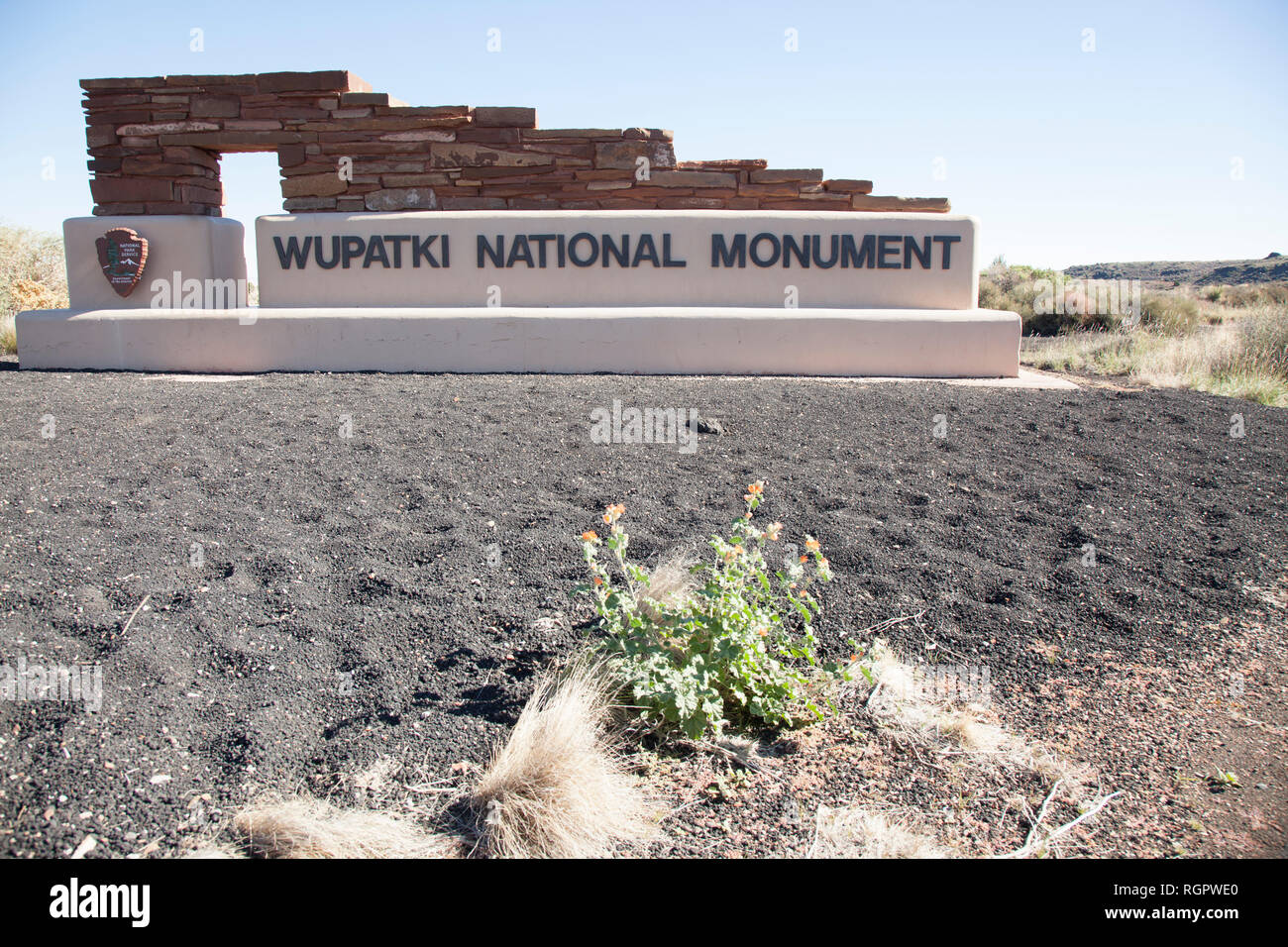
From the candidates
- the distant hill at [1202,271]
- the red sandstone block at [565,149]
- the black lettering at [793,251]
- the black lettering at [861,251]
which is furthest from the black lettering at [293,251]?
the distant hill at [1202,271]

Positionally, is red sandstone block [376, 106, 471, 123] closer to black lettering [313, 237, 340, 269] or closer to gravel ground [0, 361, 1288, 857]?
black lettering [313, 237, 340, 269]

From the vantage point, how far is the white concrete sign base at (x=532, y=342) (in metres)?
9.30

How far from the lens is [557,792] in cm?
269

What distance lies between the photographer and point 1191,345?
39.1ft

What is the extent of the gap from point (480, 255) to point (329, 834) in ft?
27.1

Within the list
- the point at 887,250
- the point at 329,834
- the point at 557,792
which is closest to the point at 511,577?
the point at 557,792

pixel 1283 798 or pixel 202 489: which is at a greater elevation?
pixel 202 489

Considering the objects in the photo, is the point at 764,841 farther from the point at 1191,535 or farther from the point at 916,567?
the point at 1191,535

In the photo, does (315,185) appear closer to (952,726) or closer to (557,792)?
(557,792)

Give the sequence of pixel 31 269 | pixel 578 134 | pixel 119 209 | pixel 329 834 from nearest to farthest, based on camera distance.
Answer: pixel 329 834, pixel 578 134, pixel 119 209, pixel 31 269

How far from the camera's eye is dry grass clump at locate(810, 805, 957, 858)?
2.64 m

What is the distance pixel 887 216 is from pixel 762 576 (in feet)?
25.4

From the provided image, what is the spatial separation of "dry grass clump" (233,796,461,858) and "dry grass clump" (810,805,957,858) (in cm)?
116
